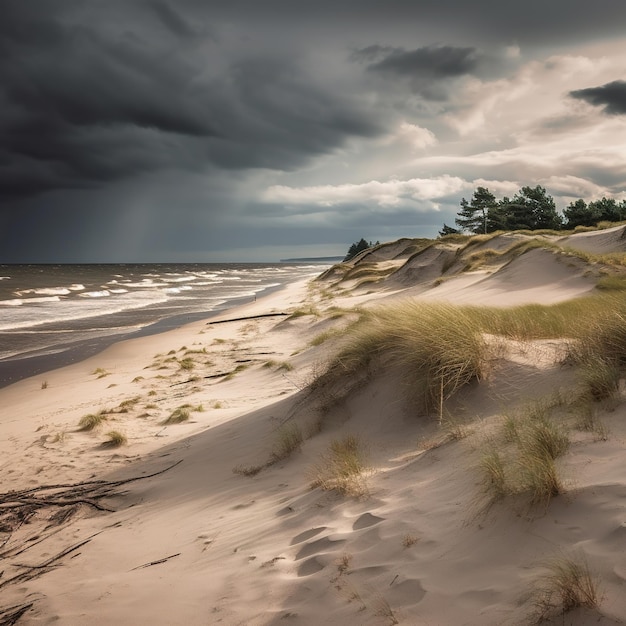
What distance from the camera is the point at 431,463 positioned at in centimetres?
401

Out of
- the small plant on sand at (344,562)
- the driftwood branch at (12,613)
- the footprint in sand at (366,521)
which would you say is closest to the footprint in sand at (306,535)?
the footprint in sand at (366,521)

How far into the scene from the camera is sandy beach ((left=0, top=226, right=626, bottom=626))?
99.6 inches

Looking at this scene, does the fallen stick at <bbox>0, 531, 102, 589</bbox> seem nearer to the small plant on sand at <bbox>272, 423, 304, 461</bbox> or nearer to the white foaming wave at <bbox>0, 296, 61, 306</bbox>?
the small plant on sand at <bbox>272, 423, 304, 461</bbox>

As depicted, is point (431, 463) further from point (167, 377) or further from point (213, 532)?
point (167, 377)

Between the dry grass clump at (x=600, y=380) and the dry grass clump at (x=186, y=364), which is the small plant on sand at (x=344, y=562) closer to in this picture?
the dry grass clump at (x=600, y=380)

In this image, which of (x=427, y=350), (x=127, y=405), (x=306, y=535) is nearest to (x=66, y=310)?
(x=127, y=405)

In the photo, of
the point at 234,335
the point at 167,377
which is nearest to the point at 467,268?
the point at 234,335

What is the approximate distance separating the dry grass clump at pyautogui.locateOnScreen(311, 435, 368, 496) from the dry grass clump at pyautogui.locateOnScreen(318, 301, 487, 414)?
958 millimetres

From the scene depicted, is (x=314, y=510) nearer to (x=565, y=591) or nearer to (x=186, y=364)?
(x=565, y=591)

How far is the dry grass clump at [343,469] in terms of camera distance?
3.96 meters

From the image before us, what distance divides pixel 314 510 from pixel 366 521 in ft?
1.98

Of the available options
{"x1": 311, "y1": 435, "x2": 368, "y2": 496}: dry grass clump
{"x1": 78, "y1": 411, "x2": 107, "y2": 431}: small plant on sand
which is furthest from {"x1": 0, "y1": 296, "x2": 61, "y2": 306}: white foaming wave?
{"x1": 311, "y1": 435, "x2": 368, "y2": 496}: dry grass clump

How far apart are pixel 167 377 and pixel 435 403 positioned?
8.04 m

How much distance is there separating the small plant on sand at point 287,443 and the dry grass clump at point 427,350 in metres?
1.06
